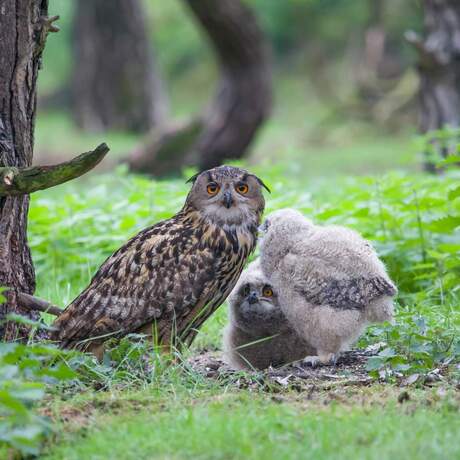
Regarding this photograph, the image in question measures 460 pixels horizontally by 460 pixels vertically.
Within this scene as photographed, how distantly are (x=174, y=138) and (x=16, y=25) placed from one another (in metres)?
10.4

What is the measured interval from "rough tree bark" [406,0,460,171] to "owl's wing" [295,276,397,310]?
217 inches

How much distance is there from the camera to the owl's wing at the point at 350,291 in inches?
206

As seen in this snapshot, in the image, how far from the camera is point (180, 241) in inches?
204

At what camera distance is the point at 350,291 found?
527 centimetres

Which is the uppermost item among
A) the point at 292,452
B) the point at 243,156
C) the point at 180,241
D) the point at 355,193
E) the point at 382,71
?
the point at 382,71

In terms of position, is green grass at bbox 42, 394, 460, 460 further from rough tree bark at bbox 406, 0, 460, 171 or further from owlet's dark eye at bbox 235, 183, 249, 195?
rough tree bark at bbox 406, 0, 460, 171

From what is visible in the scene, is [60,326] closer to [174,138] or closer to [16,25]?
[16,25]

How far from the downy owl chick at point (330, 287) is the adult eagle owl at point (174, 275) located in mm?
332

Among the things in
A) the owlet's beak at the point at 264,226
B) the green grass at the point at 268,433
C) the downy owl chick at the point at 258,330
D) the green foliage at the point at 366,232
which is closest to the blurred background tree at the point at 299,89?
the green foliage at the point at 366,232

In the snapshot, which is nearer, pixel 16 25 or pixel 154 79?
pixel 16 25

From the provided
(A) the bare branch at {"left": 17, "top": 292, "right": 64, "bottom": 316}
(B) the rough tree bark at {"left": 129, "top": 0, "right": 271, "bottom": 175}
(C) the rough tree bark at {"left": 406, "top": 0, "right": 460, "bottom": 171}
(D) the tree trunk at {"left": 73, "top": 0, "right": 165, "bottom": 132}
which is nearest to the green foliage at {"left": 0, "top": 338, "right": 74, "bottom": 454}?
(A) the bare branch at {"left": 17, "top": 292, "right": 64, "bottom": 316}

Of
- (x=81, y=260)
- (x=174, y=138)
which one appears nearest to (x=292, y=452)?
(x=81, y=260)

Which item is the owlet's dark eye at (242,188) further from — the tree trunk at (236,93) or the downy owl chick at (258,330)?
the tree trunk at (236,93)

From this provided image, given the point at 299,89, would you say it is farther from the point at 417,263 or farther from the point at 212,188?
the point at 212,188
